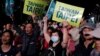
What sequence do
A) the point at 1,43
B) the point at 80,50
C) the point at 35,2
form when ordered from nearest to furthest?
the point at 80,50 < the point at 1,43 < the point at 35,2

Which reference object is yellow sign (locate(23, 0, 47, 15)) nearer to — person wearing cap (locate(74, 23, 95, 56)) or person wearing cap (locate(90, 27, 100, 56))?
person wearing cap (locate(74, 23, 95, 56))

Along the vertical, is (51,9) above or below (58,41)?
above

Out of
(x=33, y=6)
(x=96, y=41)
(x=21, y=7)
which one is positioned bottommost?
(x=96, y=41)

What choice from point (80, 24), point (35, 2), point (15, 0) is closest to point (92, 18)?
point (80, 24)

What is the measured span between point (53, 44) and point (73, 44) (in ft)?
1.29

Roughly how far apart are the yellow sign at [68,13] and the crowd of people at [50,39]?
0.09 meters

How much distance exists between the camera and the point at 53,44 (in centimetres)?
896

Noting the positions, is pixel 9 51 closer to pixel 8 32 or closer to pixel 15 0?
pixel 8 32

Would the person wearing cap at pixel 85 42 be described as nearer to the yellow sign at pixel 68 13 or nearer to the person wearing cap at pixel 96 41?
the person wearing cap at pixel 96 41

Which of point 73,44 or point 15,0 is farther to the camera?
point 15,0

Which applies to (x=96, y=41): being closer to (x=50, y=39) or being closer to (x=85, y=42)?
(x=85, y=42)

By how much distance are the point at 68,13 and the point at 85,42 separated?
0.88m

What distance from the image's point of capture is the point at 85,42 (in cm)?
857

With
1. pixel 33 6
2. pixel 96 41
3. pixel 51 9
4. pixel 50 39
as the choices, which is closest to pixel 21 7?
pixel 33 6
